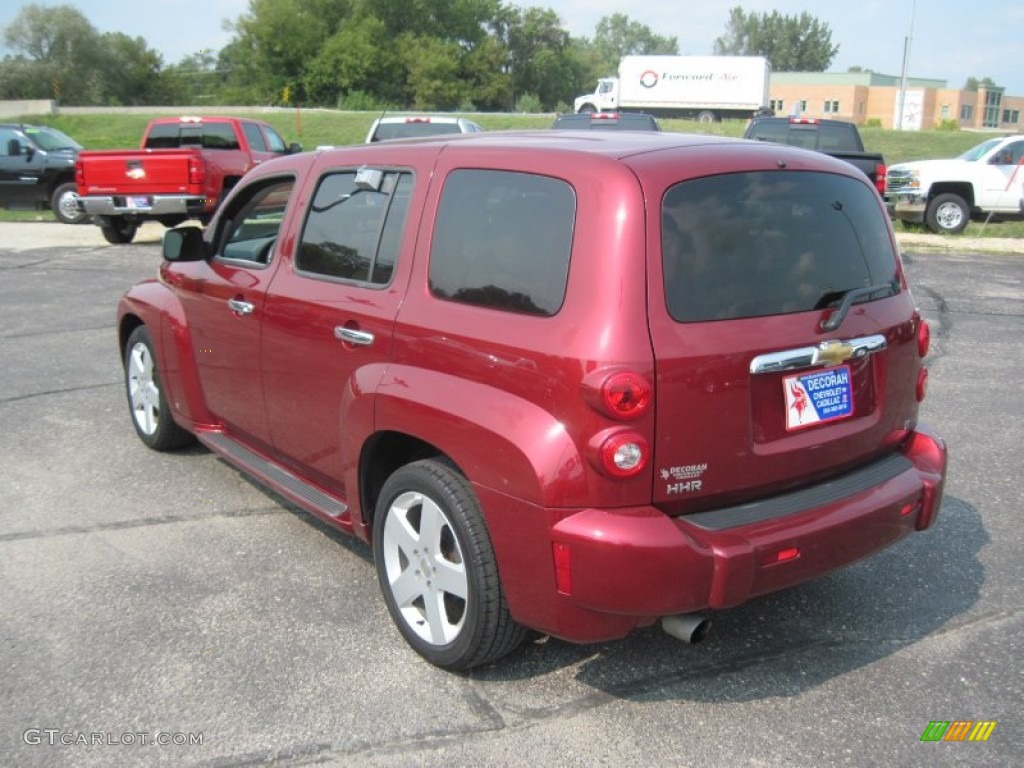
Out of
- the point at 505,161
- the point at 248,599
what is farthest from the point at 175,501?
the point at 505,161

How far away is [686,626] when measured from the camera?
2908mm

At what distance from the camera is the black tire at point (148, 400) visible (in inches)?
209

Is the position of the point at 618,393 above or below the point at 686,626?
above

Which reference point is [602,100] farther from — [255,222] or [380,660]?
[380,660]

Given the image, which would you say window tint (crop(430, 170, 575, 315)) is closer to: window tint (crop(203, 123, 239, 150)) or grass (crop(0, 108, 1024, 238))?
window tint (crop(203, 123, 239, 150))

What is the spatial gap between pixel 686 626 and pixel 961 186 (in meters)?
16.0

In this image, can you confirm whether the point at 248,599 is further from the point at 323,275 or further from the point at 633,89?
the point at 633,89

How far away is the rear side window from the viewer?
2850mm

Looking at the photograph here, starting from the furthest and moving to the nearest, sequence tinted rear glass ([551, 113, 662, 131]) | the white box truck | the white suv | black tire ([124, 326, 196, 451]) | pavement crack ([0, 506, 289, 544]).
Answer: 1. the white box truck
2. the white suv
3. tinted rear glass ([551, 113, 662, 131])
4. black tire ([124, 326, 196, 451])
5. pavement crack ([0, 506, 289, 544])

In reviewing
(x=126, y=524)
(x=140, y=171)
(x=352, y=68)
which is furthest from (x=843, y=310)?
(x=352, y=68)

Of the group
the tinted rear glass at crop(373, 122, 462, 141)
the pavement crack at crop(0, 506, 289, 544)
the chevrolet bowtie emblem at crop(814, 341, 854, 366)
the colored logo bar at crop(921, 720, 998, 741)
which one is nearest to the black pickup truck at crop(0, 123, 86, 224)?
the tinted rear glass at crop(373, 122, 462, 141)

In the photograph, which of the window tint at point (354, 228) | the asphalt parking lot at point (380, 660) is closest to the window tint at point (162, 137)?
the asphalt parking lot at point (380, 660)

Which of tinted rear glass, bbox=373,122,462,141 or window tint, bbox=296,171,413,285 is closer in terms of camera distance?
window tint, bbox=296,171,413,285

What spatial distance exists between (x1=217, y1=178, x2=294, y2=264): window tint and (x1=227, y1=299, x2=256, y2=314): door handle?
0.21m
